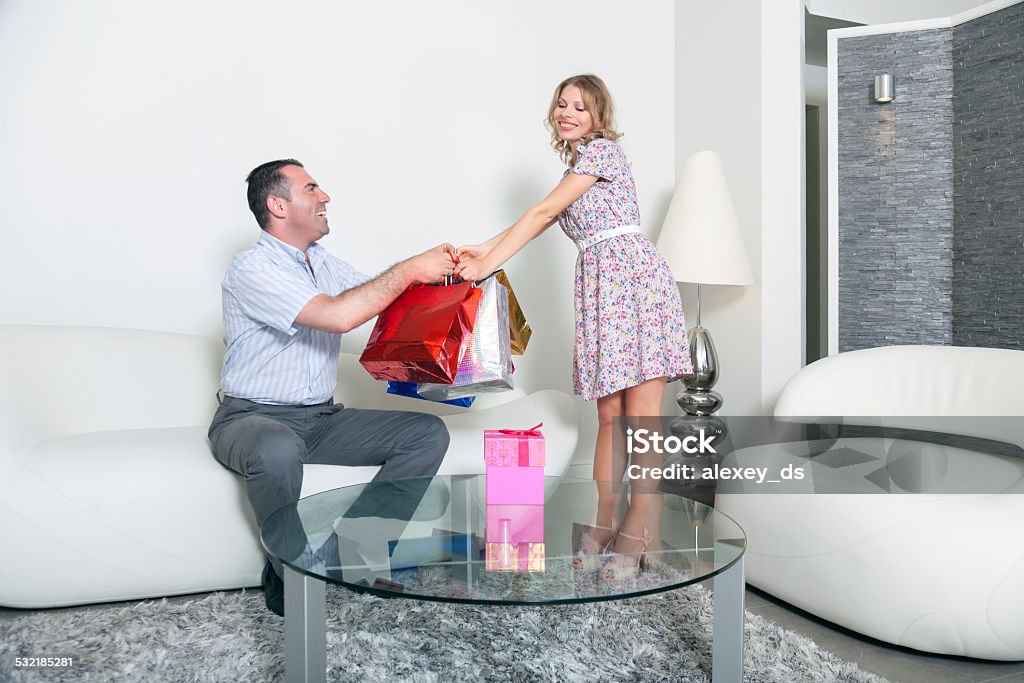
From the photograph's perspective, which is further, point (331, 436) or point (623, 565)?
point (331, 436)

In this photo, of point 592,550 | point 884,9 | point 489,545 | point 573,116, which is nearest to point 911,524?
point 592,550

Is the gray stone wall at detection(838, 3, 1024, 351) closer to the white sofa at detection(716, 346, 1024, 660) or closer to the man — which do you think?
the white sofa at detection(716, 346, 1024, 660)

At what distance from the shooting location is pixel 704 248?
3123 mm

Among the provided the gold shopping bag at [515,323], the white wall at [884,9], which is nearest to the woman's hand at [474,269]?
the gold shopping bag at [515,323]

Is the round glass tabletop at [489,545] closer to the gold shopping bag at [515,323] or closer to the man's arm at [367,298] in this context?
the man's arm at [367,298]

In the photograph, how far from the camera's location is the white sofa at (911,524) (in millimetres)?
1736

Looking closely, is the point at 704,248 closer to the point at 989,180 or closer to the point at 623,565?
the point at 989,180

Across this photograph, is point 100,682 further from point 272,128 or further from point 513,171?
point 513,171

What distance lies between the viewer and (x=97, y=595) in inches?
80.5

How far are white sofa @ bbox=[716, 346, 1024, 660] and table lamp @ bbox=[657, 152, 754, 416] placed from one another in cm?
65

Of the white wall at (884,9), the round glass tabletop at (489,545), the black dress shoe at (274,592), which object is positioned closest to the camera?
the round glass tabletop at (489,545)

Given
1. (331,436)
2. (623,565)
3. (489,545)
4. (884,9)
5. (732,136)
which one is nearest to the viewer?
(623,565)

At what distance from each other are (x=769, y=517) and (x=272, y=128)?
7.14 feet

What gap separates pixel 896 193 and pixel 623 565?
2318 mm
